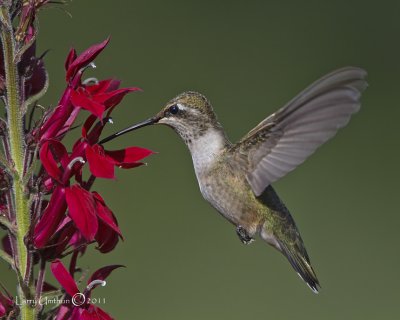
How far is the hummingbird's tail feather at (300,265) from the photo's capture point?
2.59 metres

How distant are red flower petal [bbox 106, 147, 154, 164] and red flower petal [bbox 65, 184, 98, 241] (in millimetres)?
151

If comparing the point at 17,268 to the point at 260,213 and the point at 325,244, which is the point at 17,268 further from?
the point at 325,244

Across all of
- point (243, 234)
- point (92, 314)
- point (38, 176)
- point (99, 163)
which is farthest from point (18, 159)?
point (243, 234)

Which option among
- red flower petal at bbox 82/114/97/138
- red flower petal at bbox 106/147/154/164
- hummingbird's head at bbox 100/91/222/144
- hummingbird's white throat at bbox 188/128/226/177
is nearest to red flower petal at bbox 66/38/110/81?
red flower petal at bbox 82/114/97/138

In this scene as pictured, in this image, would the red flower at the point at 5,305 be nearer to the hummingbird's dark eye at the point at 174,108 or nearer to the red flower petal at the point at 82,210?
the red flower petal at the point at 82,210

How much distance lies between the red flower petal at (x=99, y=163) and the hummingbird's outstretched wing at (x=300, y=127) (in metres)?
0.54

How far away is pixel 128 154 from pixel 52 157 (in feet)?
0.77

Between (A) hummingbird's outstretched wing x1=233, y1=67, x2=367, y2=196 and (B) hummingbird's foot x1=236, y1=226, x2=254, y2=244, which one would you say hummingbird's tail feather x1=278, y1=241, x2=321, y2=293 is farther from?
(A) hummingbird's outstretched wing x1=233, y1=67, x2=367, y2=196

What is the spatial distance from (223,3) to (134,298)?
304cm

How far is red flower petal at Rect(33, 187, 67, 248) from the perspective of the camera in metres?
1.76

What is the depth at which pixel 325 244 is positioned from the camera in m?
4.89

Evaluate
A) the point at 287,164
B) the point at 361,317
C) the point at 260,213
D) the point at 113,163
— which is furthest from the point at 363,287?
the point at 113,163

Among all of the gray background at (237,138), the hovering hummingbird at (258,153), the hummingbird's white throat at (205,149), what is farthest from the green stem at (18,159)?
the gray background at (237,138)

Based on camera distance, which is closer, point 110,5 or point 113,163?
point 113,163
